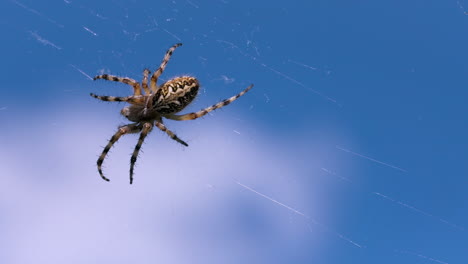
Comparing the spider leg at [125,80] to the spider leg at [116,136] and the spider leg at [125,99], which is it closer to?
the spider leg at [125,99]

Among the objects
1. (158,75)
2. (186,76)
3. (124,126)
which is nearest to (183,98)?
(186,76)

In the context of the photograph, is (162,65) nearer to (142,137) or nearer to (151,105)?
(151,105)

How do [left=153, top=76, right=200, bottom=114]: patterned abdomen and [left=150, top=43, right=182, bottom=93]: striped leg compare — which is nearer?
[left=153, top=76, right=200, bottom=114]: patterned abdomen

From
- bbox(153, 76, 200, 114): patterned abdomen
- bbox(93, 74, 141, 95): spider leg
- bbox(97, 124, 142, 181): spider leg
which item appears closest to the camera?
bbox(153, 76, 200, 114): patterned abdomen

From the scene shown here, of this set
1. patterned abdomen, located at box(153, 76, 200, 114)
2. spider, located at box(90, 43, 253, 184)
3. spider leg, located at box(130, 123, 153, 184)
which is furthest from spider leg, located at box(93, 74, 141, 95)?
patterned abdomen, located at box(153, 76, 200, 114)

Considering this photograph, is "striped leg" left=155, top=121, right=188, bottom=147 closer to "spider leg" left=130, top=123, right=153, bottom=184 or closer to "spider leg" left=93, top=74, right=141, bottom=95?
"spider leg" left=130, top=123, right=153, bottom=184

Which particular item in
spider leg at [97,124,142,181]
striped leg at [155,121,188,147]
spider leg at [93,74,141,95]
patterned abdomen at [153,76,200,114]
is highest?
patterned abdomen at [153,76,200,114]

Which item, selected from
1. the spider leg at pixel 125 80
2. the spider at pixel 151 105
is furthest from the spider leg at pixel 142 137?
the spider leg at pixel 125 80

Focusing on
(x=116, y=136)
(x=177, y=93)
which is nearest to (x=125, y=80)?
(x=116, y=136)
